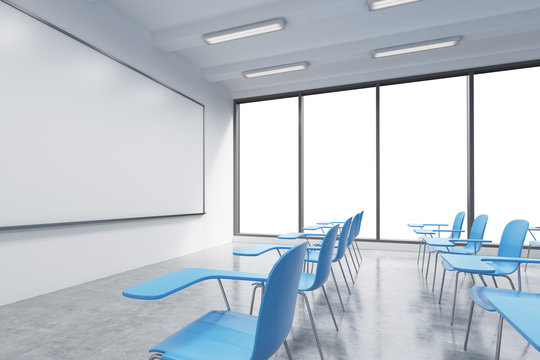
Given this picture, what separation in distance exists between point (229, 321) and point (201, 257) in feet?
13.3

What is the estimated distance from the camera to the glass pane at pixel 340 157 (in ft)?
20.8

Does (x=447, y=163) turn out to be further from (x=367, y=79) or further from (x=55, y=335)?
(x=55, y=335)

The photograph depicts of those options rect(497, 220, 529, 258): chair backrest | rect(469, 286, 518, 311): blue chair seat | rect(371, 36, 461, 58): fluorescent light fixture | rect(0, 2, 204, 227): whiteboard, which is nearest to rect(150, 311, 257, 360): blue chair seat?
rect(469, 286, 518, 311): blue chair seat

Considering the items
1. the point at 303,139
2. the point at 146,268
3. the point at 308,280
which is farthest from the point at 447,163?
the point at 146,268

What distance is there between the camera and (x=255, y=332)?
1212 millimetres

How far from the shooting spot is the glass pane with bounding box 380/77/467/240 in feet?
18.9

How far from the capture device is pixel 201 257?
17.4ft

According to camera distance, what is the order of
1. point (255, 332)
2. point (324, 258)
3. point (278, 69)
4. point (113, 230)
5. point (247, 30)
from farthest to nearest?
point (278, 69) < point (247, 30) < point (113, 230) < point (324, 258) < point (255, 332)

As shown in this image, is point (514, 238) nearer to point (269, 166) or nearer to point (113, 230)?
point (113, 230)

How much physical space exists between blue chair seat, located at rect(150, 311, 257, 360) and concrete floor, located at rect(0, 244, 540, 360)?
788mm

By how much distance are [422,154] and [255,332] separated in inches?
230

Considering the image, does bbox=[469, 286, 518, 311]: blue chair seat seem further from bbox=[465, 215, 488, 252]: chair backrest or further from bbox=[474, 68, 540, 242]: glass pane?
bbox=[474, 68, 540, 242]: glass pane

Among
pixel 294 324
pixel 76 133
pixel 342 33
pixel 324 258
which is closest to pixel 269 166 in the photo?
pixel 342 33

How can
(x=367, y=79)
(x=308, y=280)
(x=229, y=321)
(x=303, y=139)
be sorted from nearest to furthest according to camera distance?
1. (x=229, y=321)
2. (x=308, y=280)
3. (x=367, y=79)
4. (x=303, y=139)
